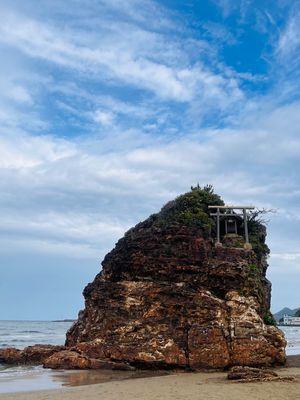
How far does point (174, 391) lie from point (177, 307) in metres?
9.14

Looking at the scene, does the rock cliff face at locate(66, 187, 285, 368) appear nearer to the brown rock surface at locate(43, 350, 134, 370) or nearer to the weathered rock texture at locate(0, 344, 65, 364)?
the brown rock surface at locate(43, 350, 134, 370)

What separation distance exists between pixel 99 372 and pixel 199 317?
6.12 meters

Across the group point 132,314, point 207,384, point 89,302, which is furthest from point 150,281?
point 207,384

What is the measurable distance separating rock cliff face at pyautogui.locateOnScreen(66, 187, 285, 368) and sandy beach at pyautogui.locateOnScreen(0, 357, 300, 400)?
160 inches

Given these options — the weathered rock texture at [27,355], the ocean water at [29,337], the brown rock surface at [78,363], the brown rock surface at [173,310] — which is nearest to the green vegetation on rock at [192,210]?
the brown rock surface at [173,310]

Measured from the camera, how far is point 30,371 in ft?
88.2

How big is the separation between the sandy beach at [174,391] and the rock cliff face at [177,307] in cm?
407

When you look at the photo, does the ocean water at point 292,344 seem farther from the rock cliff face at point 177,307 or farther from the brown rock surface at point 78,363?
the brown rock surface at point 78,363

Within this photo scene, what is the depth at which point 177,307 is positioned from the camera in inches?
1073

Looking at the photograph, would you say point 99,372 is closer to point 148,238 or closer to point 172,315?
point 172,315

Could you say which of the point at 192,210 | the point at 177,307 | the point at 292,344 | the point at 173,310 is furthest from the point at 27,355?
the point at 292,344

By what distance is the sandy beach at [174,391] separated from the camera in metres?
17.0

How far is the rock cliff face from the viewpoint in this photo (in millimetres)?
26062

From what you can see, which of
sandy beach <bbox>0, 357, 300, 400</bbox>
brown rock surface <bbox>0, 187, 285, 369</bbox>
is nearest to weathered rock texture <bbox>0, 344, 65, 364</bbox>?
brown rock surface <bbox>0, 187, 285, 369</bbox>
